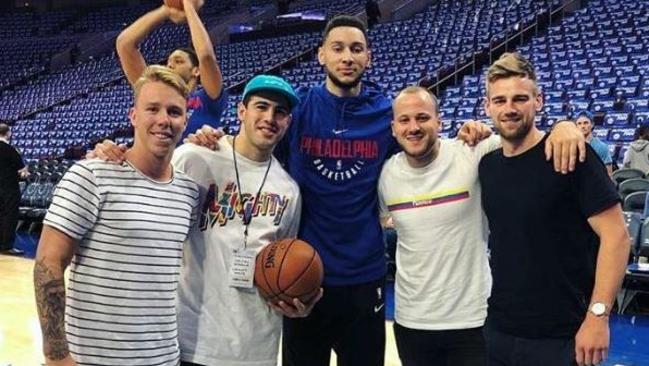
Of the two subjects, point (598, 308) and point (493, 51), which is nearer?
point (598, 308)

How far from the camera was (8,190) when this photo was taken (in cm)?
818

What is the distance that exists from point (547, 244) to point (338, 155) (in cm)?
77

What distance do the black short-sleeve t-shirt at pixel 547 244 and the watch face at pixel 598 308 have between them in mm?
99

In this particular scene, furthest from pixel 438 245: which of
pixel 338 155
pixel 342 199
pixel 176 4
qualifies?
pixel 176 4

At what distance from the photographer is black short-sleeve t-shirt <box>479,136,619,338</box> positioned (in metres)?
1.96

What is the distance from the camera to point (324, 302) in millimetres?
2418

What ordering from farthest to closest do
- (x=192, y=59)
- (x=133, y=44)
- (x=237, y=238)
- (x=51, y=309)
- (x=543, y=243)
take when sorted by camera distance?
(x=192, y=59)
(x=133, y=44)
(x=237, y=238)
(x=543, y=243)
(x=51, y=309)

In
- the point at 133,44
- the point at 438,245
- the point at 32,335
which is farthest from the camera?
the point at 32,335

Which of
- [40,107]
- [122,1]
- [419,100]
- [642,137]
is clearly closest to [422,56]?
[642,137]

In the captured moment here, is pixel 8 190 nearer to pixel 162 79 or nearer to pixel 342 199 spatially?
pixel 342 199

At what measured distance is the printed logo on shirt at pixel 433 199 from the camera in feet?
7.42

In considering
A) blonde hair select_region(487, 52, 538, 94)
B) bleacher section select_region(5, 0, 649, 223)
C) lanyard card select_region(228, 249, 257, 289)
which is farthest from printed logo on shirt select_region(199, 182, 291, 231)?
bleacher section select_region(5, 0, 649, 223)

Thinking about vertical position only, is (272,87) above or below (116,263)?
above

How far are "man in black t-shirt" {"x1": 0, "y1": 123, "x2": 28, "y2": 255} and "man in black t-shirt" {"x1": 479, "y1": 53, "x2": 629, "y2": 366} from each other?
23.3 feet
